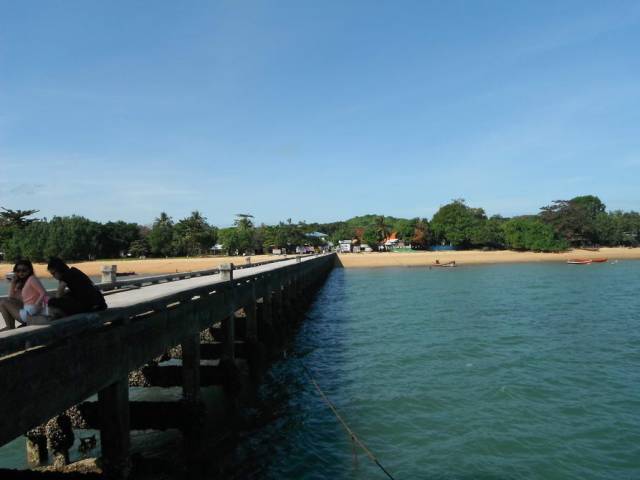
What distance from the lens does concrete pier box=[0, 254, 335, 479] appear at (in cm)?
555

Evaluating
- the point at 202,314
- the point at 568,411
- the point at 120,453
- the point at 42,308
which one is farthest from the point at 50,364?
the point at 568,411

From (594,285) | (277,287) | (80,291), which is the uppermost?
(80,291)

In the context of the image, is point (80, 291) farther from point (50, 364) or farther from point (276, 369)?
point (276, 369)

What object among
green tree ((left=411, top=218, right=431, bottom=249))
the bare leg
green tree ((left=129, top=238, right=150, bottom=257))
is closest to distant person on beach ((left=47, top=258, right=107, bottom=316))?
the bare leg

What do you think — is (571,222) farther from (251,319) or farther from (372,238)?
(251,319)

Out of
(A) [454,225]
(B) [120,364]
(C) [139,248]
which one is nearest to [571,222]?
(A) [454,225]

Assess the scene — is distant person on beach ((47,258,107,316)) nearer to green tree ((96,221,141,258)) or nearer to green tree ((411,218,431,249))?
green tree ((96,221,141,258))

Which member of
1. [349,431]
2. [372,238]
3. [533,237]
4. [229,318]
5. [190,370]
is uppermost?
[372,238]

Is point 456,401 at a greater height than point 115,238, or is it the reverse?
point 115,238

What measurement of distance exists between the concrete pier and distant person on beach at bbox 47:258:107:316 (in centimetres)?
31

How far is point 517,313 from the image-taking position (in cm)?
3000

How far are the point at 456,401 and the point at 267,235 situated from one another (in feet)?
331

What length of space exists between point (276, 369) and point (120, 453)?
35.4 ft

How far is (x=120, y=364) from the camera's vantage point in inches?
306
